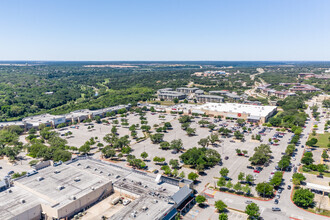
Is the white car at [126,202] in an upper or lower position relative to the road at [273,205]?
upper

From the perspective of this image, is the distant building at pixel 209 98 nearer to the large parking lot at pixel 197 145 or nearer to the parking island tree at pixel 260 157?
the large parking lot at pixel 197 145

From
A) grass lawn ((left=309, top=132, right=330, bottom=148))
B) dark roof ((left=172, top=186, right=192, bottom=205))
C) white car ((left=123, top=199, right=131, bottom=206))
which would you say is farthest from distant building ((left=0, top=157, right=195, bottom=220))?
grass lawn ((left=309, top=132, right=330, bottom=148))

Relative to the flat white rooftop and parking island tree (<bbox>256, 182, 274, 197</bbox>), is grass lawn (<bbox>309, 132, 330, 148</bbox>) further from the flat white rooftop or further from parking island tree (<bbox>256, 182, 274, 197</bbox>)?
parking island tree (<bbox>256, 182, 274, 197</bbox>)

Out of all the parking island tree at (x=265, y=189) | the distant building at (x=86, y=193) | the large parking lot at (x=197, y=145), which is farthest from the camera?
the large parking lot at (x=197, y=145)

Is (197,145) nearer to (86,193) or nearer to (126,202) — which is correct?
(126,202)

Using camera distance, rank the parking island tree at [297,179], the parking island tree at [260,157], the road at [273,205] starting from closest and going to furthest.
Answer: the road at [273,205]
the parking island tree at [297,179]
the parking island tree at [260,157]

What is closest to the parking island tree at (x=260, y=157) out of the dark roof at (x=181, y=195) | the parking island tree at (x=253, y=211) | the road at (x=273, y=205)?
the road at (x=273, y=205)

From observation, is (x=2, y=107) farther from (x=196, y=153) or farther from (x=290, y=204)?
(x=290, y=204)

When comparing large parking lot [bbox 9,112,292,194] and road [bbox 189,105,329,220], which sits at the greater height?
road [bbox 189,105,329,220]

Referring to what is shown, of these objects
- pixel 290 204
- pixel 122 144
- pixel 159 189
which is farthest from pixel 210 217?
pixel 122 144
